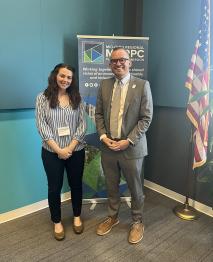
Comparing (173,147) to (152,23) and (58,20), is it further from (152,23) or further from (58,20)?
(58,20)

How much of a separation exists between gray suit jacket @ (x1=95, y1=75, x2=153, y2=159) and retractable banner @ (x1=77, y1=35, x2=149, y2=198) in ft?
1.71

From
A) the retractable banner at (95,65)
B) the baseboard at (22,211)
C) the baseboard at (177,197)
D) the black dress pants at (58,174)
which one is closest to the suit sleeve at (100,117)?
the black dress pants at (58,174)

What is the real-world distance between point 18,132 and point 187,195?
1919 mm

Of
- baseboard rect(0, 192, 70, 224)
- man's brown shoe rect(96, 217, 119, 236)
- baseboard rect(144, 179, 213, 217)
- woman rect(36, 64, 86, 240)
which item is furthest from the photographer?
baseboard rect(144, 179, 213, 217)

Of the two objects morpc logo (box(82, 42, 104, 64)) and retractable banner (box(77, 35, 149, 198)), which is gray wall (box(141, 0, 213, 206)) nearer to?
retractable banner (box(77, 35, 149, 198))

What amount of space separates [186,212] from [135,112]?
136 centimetres

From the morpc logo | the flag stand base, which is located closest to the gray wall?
the flag stand base

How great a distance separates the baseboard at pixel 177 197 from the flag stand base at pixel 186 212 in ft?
0.31

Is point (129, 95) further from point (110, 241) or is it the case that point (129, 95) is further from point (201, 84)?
point (110, 241)

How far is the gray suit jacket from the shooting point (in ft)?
6.84

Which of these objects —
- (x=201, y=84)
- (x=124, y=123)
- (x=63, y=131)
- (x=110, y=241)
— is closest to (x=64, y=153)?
(x=63, y=131)

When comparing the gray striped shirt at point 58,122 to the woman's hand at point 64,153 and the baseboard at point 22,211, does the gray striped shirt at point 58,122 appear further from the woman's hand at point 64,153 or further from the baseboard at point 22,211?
the baseboard at point 22,211

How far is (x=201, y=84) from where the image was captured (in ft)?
7.88

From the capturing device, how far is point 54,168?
2150mm
